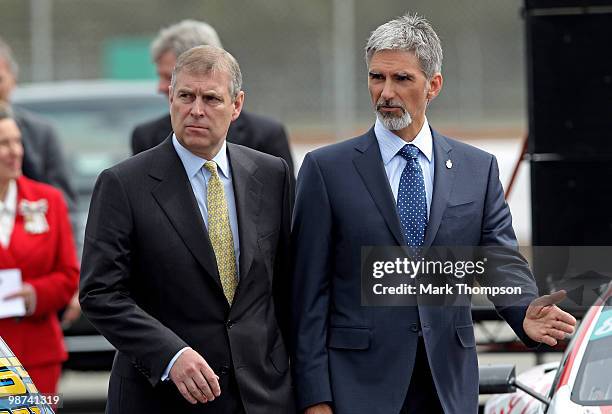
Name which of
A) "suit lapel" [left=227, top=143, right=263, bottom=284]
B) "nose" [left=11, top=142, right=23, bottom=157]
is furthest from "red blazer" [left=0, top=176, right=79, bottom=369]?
"suit lapel" [left=227, top=143, right=263, bottom=284]

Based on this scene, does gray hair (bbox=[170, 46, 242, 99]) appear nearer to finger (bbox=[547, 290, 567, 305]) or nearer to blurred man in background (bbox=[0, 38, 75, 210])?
finger (bbox=[547, 290, 567, 305])

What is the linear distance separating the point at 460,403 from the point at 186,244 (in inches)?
40.3

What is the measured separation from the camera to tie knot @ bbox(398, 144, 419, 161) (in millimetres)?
4816

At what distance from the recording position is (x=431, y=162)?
4.86m

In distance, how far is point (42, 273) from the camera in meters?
6.96

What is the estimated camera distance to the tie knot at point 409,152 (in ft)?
15.8

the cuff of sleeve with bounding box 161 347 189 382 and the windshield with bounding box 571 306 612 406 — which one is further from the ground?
the cuff of sleeve with bounding box 161 347 189 382

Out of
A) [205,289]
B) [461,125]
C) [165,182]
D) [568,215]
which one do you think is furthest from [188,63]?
[461,125]

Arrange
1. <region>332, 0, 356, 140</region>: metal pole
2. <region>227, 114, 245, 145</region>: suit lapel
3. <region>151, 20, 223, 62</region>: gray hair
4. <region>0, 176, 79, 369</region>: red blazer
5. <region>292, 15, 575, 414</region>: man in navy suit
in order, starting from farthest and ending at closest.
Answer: <region>332, 0, 356, 140</region>: metal pole, <region>151, 20, 223, 62</region>: gray hair, <region>227, 114, 245, 145</region>: suit lapel, <region>0, 176, 79, 369</region>: red blazer, <region>292, 15, 575, 414</region>: man in navy suit

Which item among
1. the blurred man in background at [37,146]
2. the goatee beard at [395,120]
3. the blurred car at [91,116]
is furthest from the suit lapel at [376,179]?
the blurred car at [91,116]

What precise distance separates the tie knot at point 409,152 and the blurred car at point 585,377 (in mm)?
941

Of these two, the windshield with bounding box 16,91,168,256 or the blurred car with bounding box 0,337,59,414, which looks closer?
the blurred car with bounding box 0,337,59,414

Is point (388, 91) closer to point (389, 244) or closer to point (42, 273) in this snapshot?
point (389, 244)

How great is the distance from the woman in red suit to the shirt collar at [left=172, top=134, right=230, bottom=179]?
7.41 ft
